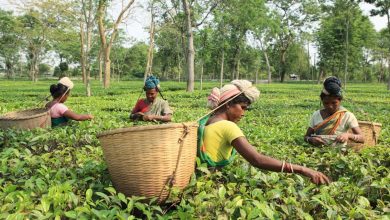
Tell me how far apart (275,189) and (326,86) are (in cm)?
232

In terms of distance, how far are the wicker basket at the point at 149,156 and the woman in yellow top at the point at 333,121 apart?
220 centimetres

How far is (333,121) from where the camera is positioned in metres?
4.68

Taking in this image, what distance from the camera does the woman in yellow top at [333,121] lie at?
14.7 feet

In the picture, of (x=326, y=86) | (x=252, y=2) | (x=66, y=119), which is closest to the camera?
(x=326, y=86)

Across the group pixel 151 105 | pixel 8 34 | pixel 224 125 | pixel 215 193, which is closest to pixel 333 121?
pixel 224 125

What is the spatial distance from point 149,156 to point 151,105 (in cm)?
429

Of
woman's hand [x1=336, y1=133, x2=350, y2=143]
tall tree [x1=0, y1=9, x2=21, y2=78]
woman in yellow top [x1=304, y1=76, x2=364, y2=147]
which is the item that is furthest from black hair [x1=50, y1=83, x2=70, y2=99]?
tall tree [x1=0, y1=9, x2=21, y2=78]

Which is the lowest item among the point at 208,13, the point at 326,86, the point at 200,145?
the point at 200,145

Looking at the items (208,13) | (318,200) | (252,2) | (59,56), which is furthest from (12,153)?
(59,56)

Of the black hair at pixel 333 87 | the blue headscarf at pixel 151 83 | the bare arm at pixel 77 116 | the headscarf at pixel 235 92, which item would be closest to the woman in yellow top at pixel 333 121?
the black hair at pixel 333 87

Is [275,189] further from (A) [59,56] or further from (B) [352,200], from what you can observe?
(A) [59,56]

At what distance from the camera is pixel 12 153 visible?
393 cm

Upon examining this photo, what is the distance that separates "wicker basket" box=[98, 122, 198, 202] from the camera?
262 cm

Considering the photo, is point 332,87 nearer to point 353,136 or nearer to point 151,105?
point 353,136
